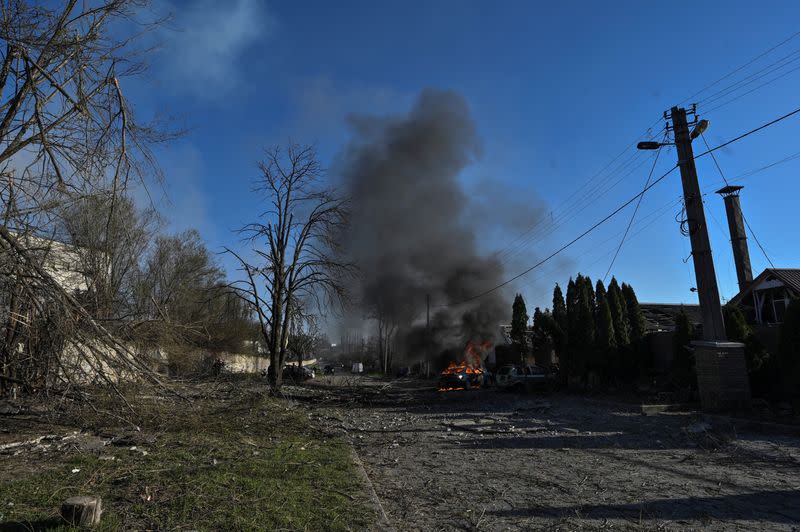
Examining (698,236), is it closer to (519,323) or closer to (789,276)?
(789,276)

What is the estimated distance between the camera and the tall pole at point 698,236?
12.4m

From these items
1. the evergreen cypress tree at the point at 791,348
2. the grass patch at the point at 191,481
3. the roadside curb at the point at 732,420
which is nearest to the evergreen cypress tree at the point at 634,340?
the roadside curb at the point at 732,420

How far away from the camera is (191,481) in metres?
5.45

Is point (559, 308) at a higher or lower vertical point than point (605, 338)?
higher

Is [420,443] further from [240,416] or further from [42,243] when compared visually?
[42,243]

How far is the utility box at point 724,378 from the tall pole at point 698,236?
0.50 m

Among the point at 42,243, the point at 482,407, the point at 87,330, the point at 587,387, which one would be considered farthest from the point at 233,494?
the point at 587,387

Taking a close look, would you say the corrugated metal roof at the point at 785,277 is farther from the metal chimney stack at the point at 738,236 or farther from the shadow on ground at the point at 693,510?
the shadow on ground at the point at 693,510

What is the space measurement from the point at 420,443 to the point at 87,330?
646 cm

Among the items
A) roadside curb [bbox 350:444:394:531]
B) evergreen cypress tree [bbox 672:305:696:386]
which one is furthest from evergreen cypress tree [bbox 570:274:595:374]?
roadside curb [bbox 350:444:394:531]

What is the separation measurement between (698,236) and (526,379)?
12410 mm

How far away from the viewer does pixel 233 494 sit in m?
5.04

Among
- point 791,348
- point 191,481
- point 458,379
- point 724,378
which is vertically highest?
point 791,348

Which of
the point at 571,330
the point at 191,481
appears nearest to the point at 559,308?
the point at 571,330
